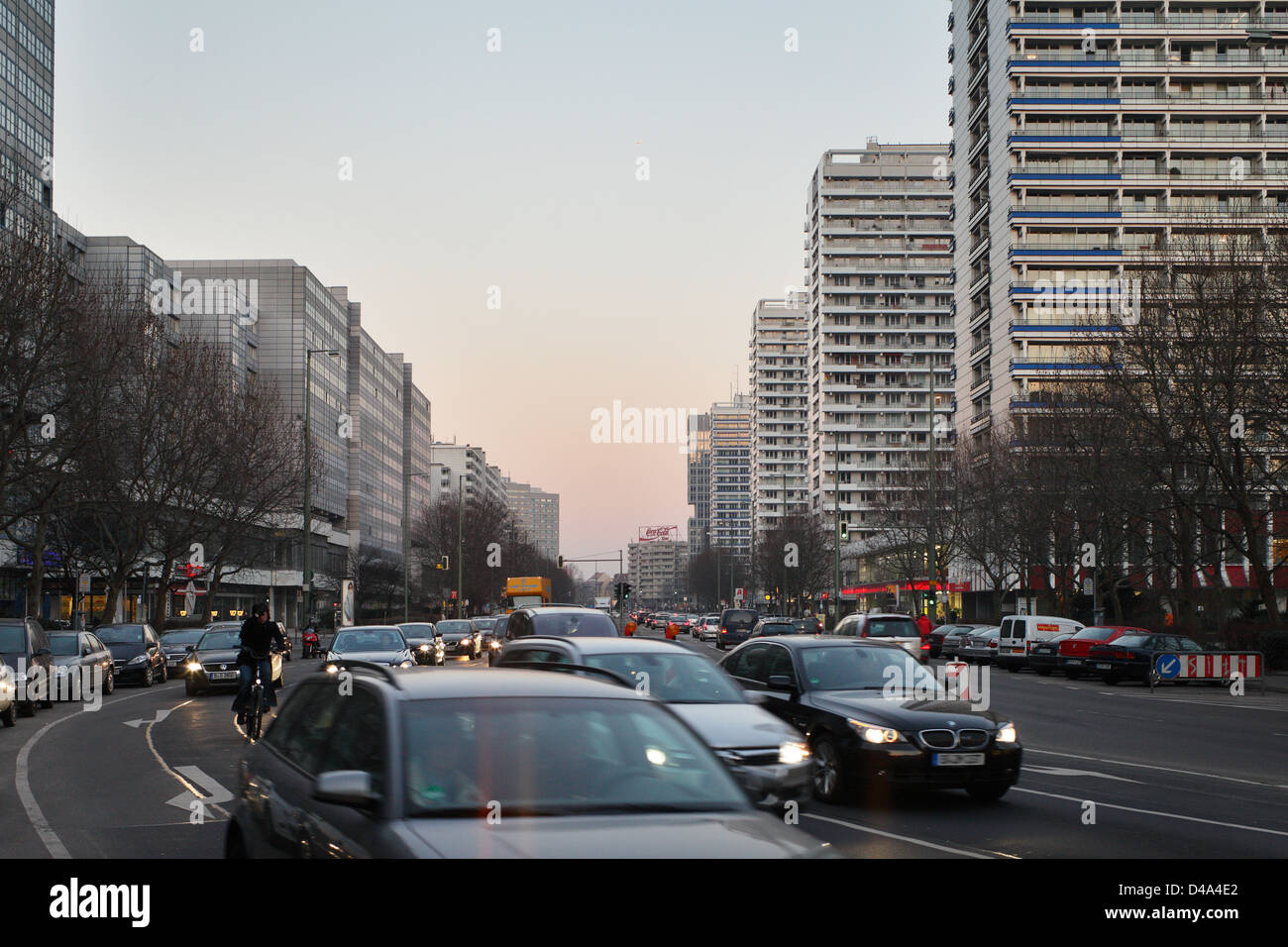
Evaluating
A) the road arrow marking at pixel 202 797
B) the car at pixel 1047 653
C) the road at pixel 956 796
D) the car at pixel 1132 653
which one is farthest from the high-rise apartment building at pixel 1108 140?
the road arrow marking at pixel 202 797

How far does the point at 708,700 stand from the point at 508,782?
20.6 ft

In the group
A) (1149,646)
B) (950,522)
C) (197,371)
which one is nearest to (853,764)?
(1149,646)

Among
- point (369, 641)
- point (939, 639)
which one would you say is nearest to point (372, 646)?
point (369, 641)

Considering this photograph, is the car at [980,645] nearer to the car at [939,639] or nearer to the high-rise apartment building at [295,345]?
the car at [939,639]

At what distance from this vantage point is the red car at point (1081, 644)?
35928 mm

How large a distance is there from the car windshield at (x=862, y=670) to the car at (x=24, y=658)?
14.7 m

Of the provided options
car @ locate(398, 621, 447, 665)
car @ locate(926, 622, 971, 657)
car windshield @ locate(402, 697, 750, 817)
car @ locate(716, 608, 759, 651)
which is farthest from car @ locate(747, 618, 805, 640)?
car windshield @ locate(402, 697, 750, 817)

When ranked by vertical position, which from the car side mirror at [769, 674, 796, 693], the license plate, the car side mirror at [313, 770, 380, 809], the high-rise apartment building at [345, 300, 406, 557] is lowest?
the license plate

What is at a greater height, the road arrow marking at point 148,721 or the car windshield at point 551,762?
the car windshield at point 551,762

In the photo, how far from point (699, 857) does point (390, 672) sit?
6.41 feet

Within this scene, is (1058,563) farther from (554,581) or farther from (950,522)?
(554,581)

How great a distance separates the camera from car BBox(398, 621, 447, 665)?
101ft

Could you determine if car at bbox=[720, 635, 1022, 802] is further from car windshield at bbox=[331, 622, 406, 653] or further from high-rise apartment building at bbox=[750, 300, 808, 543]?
high-rise apartment building at bbox=[750, 300, 808, 543]

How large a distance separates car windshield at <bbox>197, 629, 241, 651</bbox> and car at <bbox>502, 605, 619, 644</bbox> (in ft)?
36.1
